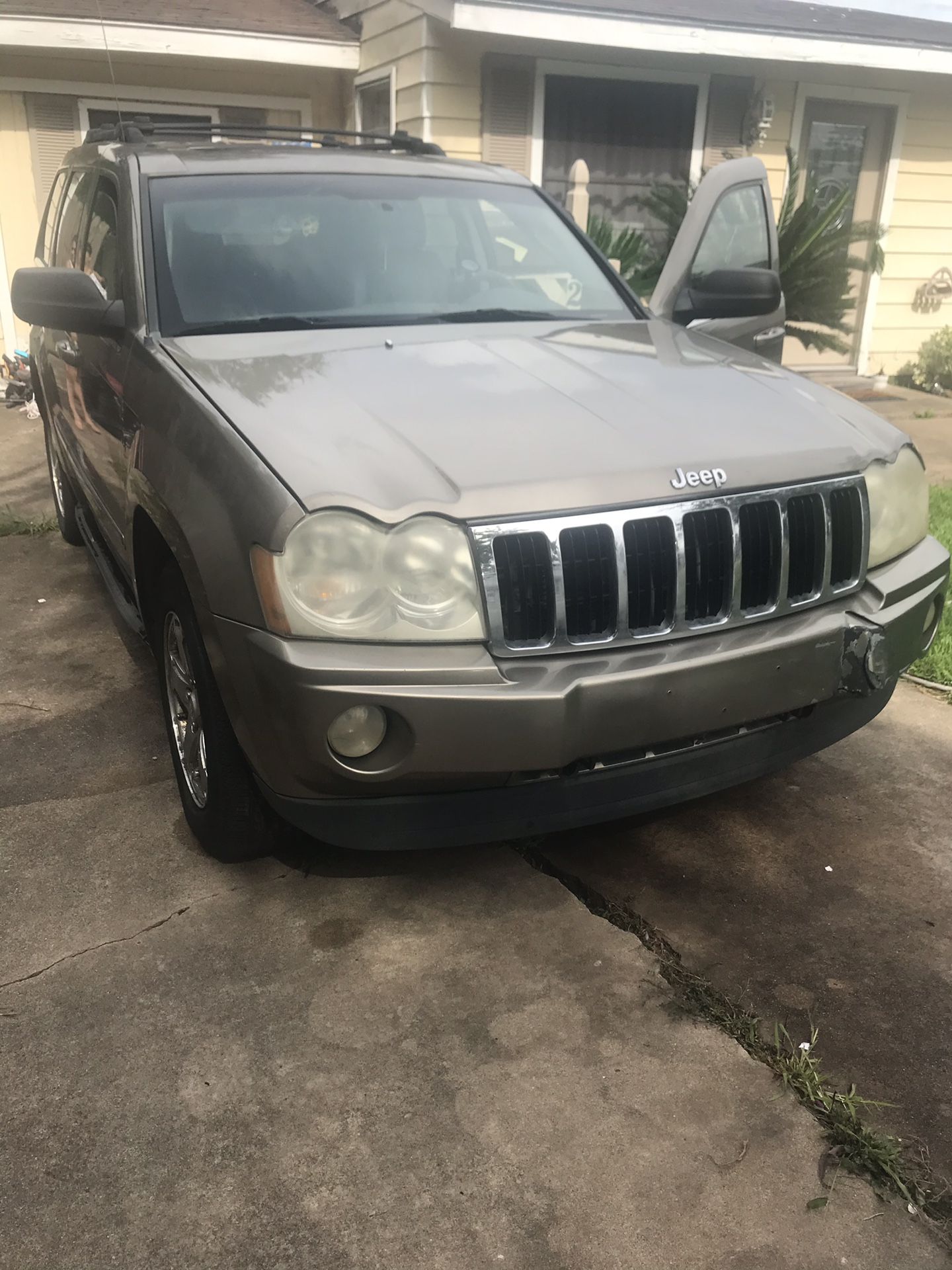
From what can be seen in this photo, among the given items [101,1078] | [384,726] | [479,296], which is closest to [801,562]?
[384,726]

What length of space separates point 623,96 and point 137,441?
8.40 m

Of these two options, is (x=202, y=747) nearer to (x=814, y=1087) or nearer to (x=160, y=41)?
(x=814, y=1087)

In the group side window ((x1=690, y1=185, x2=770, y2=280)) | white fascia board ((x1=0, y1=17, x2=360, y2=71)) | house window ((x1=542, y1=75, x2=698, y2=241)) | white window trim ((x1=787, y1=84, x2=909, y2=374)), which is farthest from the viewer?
white window trim ((x1=787, y1=84, x2=909, y2=374))

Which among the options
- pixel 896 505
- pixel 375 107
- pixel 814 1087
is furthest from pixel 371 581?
pixel 375 107

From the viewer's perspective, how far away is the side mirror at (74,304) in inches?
126

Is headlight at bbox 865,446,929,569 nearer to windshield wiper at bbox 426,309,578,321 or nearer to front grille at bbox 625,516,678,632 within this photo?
front grille at bbox 625,516,678,632

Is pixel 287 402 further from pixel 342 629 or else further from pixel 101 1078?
pixel 101 1078

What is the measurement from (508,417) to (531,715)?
78 cm

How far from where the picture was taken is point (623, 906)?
275 centimetres

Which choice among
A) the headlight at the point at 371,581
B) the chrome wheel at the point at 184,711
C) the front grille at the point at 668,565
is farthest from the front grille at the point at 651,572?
the chrome wheel at the point at 184,711

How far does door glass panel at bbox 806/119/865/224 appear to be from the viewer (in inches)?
430

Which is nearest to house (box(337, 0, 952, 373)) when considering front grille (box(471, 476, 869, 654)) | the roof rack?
the roof rack

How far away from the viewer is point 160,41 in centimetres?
907

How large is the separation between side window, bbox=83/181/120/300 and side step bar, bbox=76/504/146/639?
101cm
